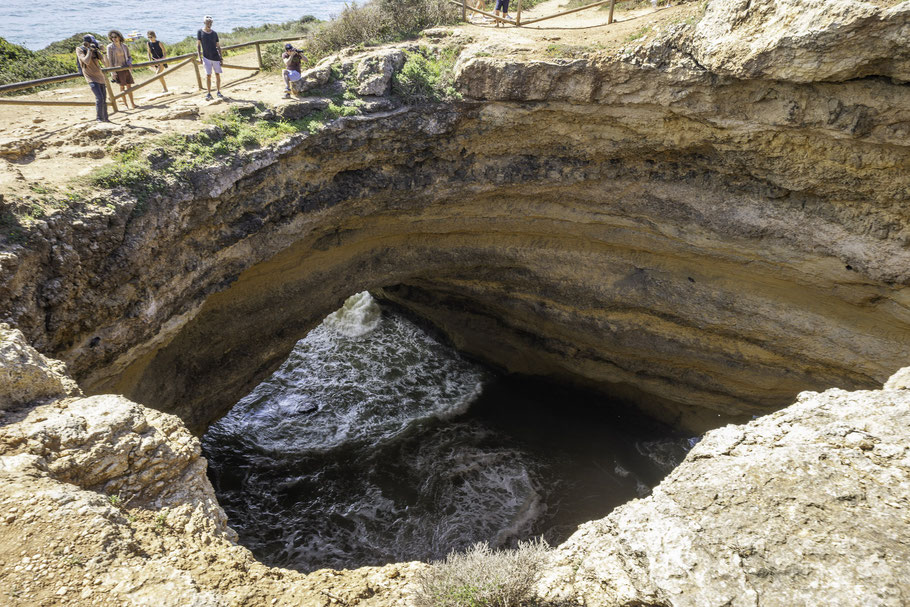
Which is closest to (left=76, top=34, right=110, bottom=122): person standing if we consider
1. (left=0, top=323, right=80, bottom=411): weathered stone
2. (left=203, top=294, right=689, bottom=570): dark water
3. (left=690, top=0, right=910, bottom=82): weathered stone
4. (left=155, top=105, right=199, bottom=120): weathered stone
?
(left=155, top=105, right=199, bottom=120): weathered stone

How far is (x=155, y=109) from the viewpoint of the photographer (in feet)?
29.3

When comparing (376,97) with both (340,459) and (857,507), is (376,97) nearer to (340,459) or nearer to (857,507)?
(340,459)

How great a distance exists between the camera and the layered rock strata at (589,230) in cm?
661

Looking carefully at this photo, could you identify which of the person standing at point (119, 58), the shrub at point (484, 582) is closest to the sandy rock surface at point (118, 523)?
the shrub at point (484, 582)

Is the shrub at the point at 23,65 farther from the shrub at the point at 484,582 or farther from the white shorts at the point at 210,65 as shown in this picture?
the shrub at the point at 484,582

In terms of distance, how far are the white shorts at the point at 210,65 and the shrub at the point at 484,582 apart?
9556mm

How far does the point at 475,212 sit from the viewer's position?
10391mm

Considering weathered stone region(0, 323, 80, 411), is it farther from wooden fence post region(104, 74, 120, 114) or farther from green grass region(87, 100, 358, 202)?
wooden fence post region(104, 74, 120, 114)

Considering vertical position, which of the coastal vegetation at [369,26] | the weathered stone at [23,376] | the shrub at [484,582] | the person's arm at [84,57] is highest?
the coastal vegetation at [369,26]

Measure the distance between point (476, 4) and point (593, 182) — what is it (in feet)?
22.2

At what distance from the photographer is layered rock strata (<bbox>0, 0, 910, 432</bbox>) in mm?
6605

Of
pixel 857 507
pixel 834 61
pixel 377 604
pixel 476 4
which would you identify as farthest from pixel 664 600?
pixel 476 4

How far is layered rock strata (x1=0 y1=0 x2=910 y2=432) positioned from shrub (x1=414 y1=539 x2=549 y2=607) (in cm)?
542

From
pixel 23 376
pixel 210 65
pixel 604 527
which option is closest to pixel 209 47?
pixel 210 65
